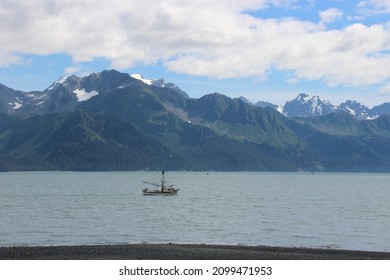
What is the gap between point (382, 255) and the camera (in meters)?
61.7

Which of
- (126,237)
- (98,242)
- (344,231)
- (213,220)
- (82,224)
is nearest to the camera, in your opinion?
(98,242)

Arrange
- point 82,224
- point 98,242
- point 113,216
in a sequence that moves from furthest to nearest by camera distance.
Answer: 1. point 113,216
2. point 82,224
3. point 98,242

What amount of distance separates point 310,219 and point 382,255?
57.1 metres

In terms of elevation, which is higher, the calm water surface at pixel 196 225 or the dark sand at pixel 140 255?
the dark sand at pixel 140 255

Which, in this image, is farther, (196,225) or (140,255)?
(196,225)

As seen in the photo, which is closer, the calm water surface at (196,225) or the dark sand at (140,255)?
the dark sand at (140,255)

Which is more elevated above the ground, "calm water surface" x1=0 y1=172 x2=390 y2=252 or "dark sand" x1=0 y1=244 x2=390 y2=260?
"dark sand" x1=0 y1=244 x2=390 y2=260

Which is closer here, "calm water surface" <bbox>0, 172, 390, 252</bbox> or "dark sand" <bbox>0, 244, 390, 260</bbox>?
"dark sand" <bbox>0, 244, 390, 260</bbox>

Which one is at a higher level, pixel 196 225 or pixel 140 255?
pixel 140 255

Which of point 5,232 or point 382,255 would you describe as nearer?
point 382,255
